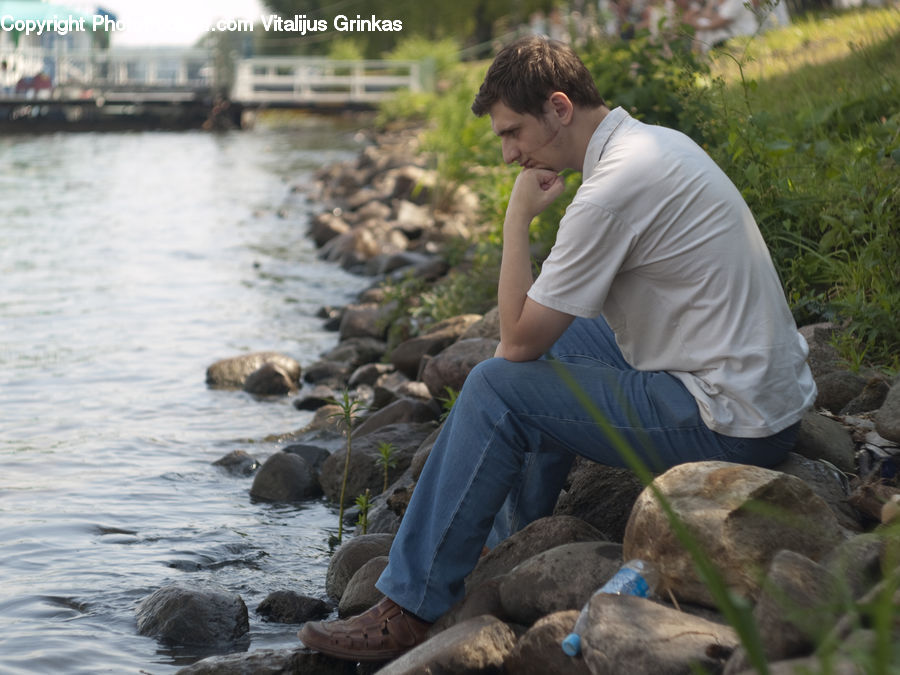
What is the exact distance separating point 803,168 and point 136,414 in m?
3.94

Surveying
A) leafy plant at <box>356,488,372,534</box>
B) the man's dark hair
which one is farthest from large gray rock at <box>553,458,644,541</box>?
the man's dark hair

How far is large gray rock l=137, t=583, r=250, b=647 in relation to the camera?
12.0 feet

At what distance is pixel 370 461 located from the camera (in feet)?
16.4

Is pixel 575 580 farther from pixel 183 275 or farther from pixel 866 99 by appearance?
pixel 183 275

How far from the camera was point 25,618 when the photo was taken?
389 cm

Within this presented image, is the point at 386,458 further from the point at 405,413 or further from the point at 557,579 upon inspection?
the point at 557,579

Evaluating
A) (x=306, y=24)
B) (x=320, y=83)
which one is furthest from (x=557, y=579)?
(x=306, y=24)

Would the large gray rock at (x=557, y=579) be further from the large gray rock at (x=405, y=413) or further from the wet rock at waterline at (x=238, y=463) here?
the wet rock at waterline at (x=238, y=463)

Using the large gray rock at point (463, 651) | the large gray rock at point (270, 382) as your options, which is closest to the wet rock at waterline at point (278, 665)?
the large gray rock at point (463, 651)

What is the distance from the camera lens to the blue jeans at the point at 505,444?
3064 mm

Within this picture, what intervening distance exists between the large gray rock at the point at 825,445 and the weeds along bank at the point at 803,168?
88 cm

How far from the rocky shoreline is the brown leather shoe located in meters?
0.09

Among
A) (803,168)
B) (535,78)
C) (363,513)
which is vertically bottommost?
(363,513)

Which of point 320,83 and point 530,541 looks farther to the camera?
point 320,83
